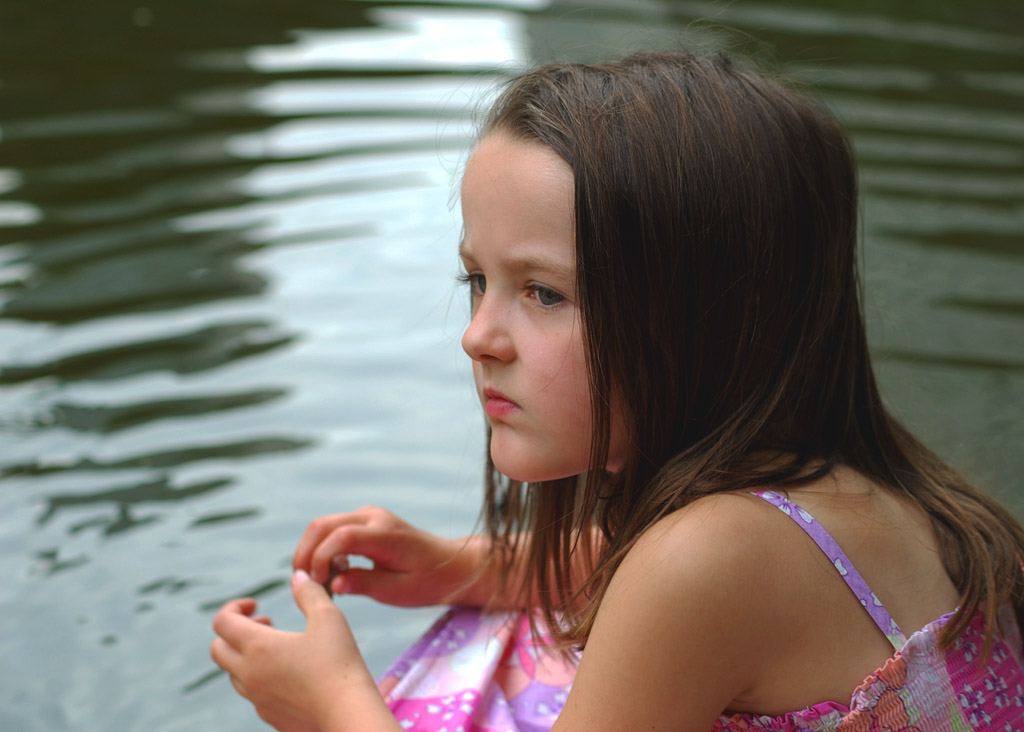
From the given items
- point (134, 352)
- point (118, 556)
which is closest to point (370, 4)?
point (134, 352)

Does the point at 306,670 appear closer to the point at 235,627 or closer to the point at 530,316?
the point at 235,627

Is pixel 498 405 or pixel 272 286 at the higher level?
pixel 498 405

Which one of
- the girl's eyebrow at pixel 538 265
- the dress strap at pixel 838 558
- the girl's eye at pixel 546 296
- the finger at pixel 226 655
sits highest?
the girl's eyebrow at pixel 538 265

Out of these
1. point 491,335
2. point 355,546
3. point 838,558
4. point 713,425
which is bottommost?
point 355,546

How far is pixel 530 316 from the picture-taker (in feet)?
3.96

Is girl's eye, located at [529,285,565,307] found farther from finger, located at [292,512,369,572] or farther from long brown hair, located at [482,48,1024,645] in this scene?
finger, located at [292,512,369,572]

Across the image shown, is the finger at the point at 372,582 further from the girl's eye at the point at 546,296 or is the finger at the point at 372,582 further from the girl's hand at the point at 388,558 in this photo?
the girl's eye at the point at 546,296

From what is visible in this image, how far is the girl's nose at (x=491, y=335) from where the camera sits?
1207 millimetres

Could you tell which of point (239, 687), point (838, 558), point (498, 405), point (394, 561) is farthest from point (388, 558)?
point (838, 558)

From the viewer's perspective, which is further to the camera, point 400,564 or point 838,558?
point 400,564

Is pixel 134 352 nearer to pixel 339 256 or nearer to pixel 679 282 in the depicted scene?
pixel 339 256

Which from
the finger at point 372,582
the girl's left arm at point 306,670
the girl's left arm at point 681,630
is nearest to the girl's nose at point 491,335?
the girl's left arm at point 681,630

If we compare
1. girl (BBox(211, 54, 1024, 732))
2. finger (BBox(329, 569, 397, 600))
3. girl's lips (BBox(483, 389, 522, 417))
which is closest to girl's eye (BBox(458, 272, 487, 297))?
girl (BBox(211, 54, 1024, 732))

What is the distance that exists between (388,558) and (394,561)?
11 mm
